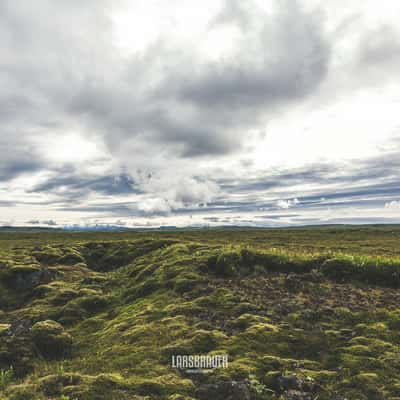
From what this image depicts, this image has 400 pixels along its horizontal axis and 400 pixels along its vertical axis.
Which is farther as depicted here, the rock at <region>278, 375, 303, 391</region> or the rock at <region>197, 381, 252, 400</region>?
the rock at <region>278, 375, 303, 391</region>

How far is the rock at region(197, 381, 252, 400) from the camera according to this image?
11393 mm

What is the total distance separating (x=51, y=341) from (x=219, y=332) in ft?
30.9

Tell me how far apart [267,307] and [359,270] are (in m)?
9.25

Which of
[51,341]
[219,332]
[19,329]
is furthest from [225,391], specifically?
[19,329]

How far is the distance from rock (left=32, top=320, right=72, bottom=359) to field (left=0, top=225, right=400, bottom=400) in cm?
5

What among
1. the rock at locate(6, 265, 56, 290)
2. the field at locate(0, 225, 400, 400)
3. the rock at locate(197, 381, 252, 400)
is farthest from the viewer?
the rock at locate(6, 265, 56, 290)

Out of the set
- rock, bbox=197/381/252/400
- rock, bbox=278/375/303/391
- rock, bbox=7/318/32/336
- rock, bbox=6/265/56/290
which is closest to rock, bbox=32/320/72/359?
rock, bbox=7/318/32/336

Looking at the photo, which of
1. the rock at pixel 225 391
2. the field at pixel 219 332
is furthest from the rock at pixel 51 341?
the rock at pixel 225 391

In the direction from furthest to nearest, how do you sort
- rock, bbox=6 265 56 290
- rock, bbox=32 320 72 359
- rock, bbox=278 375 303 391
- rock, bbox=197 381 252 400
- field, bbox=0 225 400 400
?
rock, bbox=6 265 56 290 < rock, bbox=32 320 72 359 < field, bbox=0 225 400 400 < rock, bbox=278 375 303 391 < rock, bbox=197 381 252 400

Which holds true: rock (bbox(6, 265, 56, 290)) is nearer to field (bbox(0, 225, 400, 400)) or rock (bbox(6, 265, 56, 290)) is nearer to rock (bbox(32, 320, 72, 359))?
field (bbox(0, 225, 400, 400))

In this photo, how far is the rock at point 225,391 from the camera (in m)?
11.4

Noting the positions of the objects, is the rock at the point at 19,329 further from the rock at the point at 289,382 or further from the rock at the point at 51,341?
the rock at the point at 289,382

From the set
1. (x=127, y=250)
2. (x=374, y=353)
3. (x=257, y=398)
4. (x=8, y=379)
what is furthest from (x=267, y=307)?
(x=127, y=250)

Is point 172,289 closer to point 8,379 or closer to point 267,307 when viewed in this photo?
point 267,307
